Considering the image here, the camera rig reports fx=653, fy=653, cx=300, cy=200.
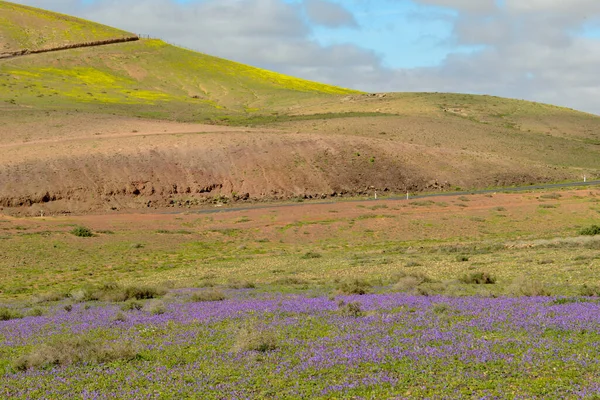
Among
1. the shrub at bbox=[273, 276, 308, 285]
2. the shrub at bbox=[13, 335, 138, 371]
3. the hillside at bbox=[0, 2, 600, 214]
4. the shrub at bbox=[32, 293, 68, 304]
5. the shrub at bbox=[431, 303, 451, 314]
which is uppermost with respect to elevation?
the hillside at bbox=[0, 2, 600, 214]

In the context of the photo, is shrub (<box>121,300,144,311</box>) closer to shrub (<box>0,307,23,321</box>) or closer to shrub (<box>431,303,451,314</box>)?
shrub (<box>0,307,23,321</box>)

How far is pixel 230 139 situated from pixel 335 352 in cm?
5798

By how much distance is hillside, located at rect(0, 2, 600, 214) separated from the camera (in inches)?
2243

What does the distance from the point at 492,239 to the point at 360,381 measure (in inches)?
1109

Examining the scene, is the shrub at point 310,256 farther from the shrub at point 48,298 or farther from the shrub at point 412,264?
the shrub at point 48,298

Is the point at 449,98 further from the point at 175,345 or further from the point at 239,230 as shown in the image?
the point at 175,345

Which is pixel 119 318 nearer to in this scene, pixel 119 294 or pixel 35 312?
pixel 35 312

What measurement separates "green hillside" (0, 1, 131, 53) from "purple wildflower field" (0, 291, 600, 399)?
370 feet

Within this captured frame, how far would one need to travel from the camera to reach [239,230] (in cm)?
4231

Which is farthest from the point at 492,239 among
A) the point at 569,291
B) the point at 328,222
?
the point at 569,291

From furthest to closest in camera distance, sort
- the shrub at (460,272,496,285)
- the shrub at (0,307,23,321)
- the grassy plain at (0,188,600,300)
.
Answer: the grassy plain at (0,188,600,300) < the shrub at (460,272,496,285) < the shrub at (0,307,23,321)

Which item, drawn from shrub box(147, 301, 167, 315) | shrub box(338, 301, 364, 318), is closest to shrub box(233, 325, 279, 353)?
shrub box(338, 301, 364, 318)

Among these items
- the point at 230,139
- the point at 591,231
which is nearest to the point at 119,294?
the point at 591,231

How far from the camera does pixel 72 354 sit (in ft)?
37.2
